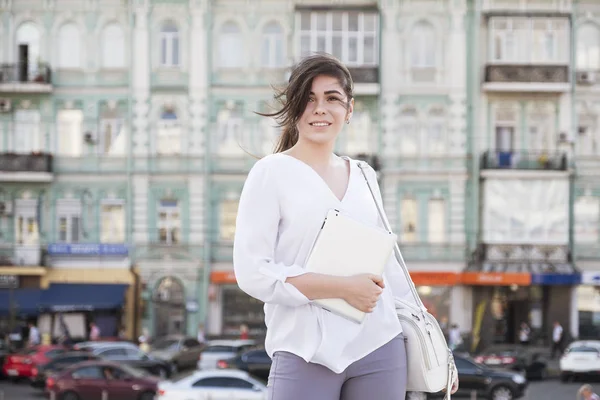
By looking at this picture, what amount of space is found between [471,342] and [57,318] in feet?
49.1

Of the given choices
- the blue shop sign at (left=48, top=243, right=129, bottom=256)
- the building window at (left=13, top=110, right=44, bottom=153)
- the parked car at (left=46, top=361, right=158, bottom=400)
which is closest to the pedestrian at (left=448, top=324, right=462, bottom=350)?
the blue shop sign at (left=48, top=243, right=129, bottom=256)

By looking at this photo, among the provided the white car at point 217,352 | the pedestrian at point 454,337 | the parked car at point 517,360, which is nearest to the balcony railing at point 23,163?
the white car at point 217,352

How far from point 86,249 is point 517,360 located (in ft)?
55.4

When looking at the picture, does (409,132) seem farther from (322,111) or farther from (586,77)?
(322,111)

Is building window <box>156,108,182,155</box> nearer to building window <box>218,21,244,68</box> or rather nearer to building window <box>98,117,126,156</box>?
building window <box>98,117,126,156</box>

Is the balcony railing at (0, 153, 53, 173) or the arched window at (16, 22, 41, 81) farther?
the arched window at (16, 22, 41, 81)

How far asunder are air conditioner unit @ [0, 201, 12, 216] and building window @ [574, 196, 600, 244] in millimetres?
21144

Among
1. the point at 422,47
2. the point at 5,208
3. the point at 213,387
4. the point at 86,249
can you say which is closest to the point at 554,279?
the point at 422,47

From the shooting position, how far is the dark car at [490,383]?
90.2 feet

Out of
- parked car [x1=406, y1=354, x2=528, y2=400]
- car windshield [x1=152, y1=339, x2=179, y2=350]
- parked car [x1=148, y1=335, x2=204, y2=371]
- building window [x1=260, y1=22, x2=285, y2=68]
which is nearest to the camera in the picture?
parked car [x1=406, y1=354, x2=528, y2=400]

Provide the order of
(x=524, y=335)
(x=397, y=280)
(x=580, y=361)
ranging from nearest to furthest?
(x=397, y=280) < (x=580, y=361) < (x=524, y=335)

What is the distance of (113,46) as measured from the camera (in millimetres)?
41875

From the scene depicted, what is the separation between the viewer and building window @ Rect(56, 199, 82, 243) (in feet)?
136

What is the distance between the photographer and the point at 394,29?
41.6 m
